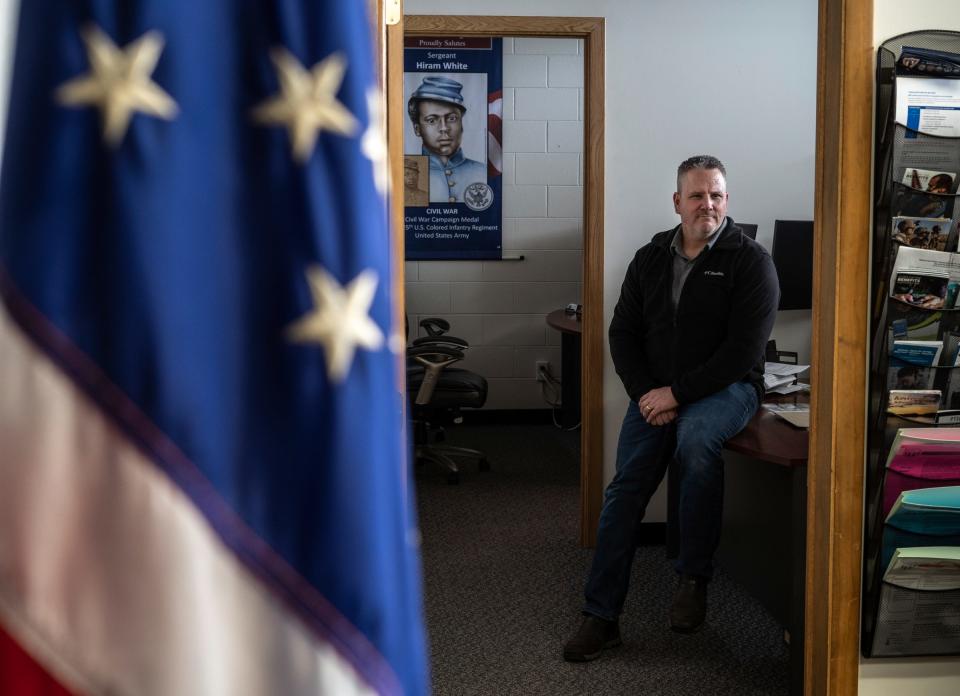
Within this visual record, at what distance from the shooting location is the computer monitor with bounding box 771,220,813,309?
3.91 m

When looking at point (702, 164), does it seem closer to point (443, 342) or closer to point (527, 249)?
point (443, 342)

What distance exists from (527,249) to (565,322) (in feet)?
4.68

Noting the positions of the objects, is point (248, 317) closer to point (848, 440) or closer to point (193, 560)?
point (193, 560)

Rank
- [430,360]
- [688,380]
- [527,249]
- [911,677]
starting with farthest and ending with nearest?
[527,249] < [430,360] < [688,380] < [911,677]

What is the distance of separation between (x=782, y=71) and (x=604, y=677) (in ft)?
8.23

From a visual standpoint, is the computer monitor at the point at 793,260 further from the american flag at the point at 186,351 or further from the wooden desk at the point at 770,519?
the american flag at the point at 186,351

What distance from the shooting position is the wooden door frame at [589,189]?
3.80 m

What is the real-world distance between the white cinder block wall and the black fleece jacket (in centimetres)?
310

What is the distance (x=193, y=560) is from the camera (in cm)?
63

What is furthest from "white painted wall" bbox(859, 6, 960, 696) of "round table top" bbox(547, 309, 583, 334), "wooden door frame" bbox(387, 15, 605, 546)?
"round table top" bbox(547, 309, 583, 334)

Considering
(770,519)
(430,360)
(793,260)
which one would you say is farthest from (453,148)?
(770,519)

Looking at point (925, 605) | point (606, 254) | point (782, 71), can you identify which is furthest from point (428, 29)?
point (925, 605)

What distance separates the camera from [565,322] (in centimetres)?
507

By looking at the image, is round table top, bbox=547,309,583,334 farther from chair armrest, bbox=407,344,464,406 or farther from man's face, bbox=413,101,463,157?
man's face, bbox=413,101,463,157
